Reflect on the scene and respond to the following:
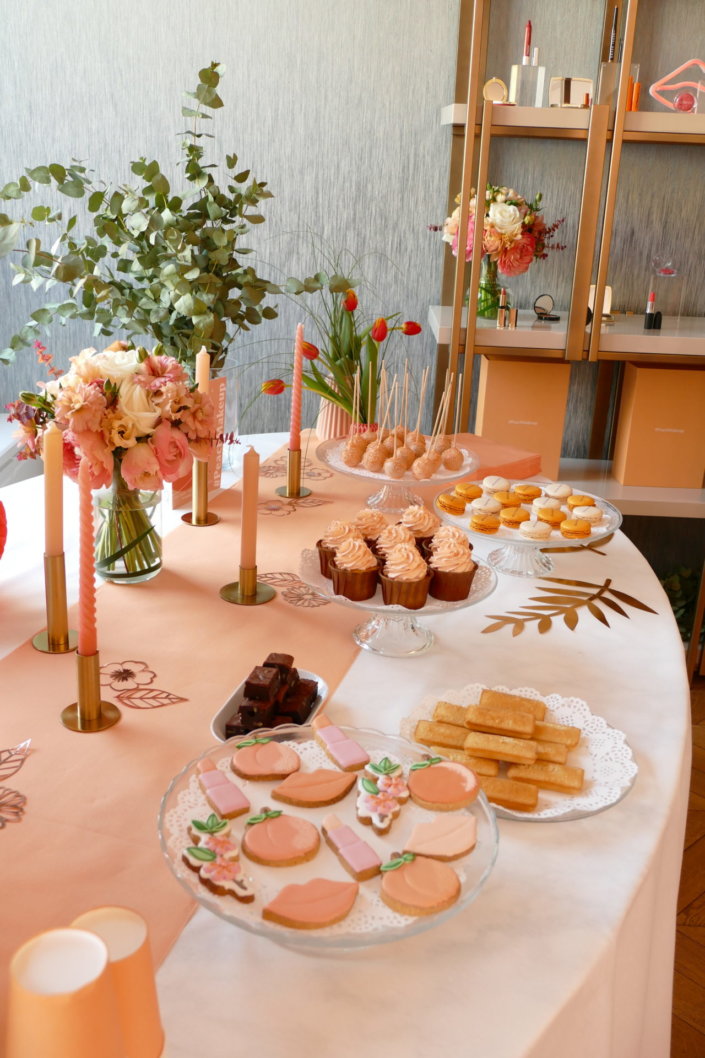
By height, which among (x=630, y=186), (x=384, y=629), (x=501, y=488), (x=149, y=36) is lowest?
(x=384, y=629)

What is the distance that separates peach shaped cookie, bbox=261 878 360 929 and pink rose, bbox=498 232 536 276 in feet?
6.67

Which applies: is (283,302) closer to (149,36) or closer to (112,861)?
(149,36)

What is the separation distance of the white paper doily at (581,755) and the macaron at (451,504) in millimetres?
479

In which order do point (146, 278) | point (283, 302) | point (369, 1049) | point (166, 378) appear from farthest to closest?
point (283, 302) → point (146, 278) → point (166, 378) → point (369, 1049)

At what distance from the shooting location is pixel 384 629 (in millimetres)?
1279

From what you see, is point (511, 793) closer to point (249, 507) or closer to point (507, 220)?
point (249, 507)

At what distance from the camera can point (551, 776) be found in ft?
3.09

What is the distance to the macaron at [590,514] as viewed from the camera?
1.55 meters

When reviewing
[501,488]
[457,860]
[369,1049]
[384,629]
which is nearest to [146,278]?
[501,488]

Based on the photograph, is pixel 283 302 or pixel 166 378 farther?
pixel 283 302

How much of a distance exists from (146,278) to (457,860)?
133 centimetres

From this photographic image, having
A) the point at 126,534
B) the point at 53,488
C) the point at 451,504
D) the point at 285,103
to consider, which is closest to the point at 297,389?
→ the point at 451,504

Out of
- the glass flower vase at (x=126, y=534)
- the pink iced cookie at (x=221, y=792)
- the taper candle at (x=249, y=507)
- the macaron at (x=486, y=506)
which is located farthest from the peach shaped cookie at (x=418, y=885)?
the macaron at (x=486, y=506)

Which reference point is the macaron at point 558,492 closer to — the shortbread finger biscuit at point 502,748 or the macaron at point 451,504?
the macaron at point 451,504
